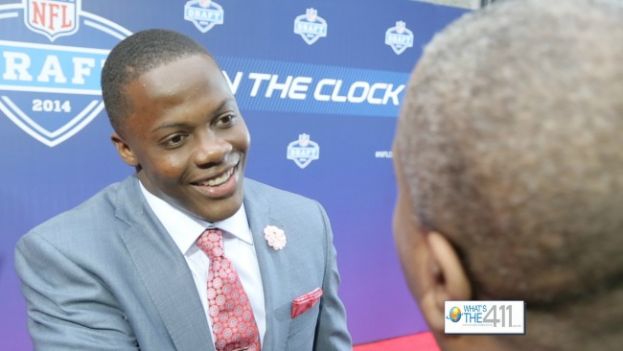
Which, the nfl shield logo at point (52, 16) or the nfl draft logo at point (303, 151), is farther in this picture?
the nfl draft logo at point (303, 151)

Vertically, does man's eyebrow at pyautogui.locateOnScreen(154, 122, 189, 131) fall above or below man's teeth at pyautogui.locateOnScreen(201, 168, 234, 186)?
above

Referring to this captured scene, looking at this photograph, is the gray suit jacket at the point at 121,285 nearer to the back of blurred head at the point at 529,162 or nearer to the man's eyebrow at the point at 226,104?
the man's eyebrow at the point at 226,104

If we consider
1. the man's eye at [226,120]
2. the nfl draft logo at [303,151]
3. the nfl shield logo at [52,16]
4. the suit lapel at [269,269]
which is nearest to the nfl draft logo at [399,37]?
the nfl draft logo at [303,151]

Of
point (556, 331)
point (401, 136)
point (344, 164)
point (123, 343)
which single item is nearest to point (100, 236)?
point (123, 343)

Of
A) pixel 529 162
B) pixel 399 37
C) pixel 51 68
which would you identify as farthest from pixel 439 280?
pixel 399 37

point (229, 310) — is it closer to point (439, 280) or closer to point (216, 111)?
point (216, 111)

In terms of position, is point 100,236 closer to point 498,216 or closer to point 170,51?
point 170,51

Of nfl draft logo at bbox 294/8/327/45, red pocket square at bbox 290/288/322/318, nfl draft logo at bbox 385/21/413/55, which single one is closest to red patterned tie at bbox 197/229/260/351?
red pocket square at bbox 290/288/322/318

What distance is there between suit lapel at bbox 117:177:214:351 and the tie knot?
6cm

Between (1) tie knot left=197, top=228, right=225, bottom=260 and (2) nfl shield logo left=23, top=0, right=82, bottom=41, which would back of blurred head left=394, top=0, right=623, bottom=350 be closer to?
(1) tie knot left=197, top=228, right=225, bottom=260

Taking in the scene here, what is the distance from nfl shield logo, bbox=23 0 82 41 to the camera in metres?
2.13

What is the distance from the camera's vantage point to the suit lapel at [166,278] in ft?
4.00

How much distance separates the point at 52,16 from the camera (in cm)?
217
